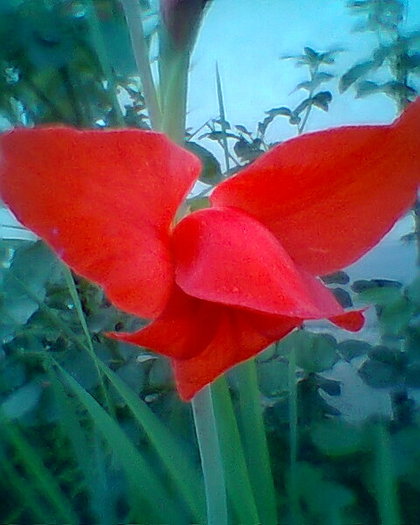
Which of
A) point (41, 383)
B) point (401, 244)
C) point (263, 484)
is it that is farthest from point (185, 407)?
point (401, 244)

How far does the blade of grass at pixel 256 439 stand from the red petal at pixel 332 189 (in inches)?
5.2

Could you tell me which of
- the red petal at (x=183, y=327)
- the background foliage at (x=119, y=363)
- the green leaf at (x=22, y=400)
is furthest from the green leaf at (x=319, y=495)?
the red petal at (x=183, y=327)

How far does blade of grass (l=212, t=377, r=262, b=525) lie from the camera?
349 mm

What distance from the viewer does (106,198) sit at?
0.20 m

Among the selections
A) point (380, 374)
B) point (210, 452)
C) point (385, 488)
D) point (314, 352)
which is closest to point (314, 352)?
point (314, 352)

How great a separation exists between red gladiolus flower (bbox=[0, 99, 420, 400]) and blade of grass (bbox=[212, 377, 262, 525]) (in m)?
0.13

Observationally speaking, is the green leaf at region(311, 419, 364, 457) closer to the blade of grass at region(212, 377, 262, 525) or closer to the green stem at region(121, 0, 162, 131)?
the blade of grass at region(212, 377, 262, 525)

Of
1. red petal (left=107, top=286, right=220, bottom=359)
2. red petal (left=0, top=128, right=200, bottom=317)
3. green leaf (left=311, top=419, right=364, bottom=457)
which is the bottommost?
green leaf (left=311, top=419, right=364, bottom=457)

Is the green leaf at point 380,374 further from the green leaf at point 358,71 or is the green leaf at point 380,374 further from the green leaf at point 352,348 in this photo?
the green leaf at point 358,71

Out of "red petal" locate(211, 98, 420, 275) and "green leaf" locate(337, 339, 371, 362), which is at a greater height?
"red petal" locate(211, 98, 420, 275)

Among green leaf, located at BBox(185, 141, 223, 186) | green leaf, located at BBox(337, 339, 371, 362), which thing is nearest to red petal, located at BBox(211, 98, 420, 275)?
green leaf, located at BBox(185, 141, 223, 186)

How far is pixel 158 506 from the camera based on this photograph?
405 millimetres

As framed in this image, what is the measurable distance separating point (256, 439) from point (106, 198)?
221mm

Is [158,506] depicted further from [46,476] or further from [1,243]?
[1,243]
